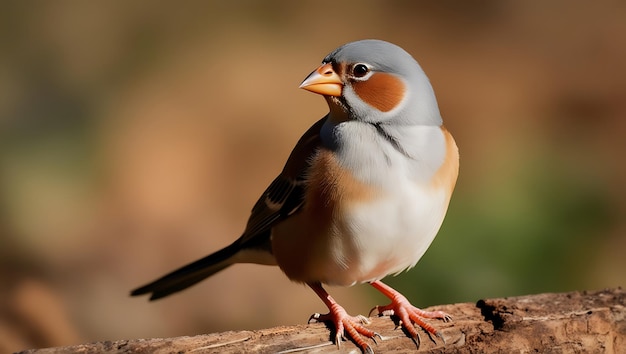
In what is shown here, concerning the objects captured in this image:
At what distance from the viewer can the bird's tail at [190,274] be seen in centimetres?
438

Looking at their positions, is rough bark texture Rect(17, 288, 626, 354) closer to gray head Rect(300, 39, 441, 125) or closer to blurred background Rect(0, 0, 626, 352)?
gray head Rect(300, 39, 441, 125)

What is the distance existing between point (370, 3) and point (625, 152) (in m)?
2.23

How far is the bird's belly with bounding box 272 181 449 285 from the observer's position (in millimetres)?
3561

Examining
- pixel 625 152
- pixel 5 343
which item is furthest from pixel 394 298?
pixel 625 152

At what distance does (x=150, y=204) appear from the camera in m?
6.54

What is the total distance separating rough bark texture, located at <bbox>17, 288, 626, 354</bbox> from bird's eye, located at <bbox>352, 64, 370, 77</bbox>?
1.00 meters

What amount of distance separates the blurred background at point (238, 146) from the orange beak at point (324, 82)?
229 centimetres

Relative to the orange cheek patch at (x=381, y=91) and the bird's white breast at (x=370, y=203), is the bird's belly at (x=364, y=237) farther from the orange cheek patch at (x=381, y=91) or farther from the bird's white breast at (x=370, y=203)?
the orange cheek patch at (x=381, y=91)

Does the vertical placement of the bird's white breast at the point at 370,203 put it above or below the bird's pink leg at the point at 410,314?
above

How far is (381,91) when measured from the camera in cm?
362

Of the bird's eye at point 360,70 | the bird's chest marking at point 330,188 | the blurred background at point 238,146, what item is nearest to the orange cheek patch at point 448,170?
the bird's chest marking at point 330,188

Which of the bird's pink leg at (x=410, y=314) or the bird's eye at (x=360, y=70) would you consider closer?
the bird's eye at (x=360, y=70)

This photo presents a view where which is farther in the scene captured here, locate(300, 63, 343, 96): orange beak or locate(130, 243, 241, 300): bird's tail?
locate(130, 243, 241, 300): bird's tail

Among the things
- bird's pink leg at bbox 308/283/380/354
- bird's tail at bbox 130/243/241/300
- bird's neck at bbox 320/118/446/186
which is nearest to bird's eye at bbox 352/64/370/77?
bird's neck at bbox 320/118/446/186
